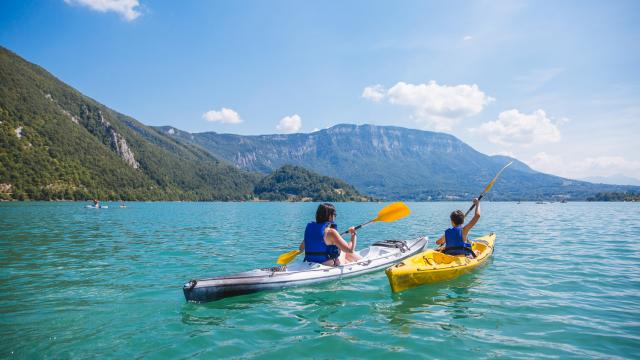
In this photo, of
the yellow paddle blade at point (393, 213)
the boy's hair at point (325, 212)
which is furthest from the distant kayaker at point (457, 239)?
the boy's hair at point (325, 212)

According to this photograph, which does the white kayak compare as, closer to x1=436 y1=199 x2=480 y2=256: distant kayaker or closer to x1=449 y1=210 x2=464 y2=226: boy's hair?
x1=436 y1=199 x2=480 y2=256: distant kayaker

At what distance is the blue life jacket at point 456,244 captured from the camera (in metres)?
11.7

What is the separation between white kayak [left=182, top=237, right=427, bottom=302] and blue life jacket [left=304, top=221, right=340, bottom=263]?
0.75 feet

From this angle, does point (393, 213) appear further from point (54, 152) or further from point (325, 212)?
point (54, 152)

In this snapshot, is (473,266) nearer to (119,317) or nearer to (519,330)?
(519,330)

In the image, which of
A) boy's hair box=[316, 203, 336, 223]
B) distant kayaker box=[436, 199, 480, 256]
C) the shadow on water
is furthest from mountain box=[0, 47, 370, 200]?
the shadow on water

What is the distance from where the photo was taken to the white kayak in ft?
28.2

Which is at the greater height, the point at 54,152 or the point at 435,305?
A: the point at 54,152

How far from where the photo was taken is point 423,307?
28.7 feet

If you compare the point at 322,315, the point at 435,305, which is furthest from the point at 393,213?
the point at 322,315

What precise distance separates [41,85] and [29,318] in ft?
731

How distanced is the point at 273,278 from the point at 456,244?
20.1 feet

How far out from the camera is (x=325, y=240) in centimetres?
1023

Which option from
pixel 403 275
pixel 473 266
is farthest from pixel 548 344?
pixel 473 266
